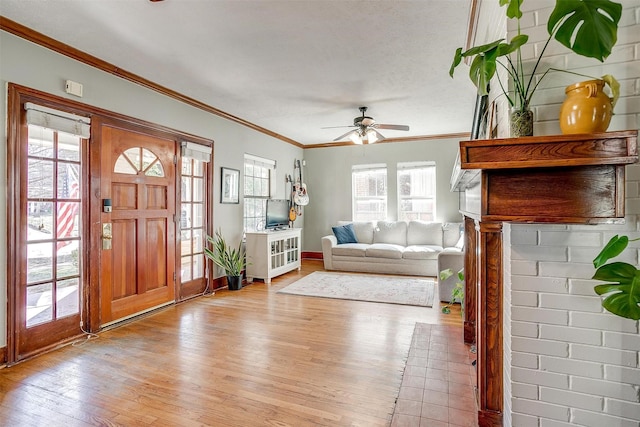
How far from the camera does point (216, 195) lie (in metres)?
4.50

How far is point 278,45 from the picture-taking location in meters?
2.69

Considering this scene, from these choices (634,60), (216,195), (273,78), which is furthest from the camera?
(216,195)

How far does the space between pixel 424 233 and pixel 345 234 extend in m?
1.44

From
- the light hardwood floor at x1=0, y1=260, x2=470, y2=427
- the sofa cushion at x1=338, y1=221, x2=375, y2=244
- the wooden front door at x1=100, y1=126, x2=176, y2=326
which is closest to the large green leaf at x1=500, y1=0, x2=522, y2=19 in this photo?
the light hardwood floor at x1=0, y1=260, x2=470, y2=427

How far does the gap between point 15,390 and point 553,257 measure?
3.11 metres

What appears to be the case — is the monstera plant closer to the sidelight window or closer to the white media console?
the sidelight window

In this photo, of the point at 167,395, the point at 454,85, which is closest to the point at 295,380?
the point at 167,395

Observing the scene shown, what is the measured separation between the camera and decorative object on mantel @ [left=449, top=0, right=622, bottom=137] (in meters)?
0.95

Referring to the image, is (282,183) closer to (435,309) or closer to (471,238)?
(435,309)

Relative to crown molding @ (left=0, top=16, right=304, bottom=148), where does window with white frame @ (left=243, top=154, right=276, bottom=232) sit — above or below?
below

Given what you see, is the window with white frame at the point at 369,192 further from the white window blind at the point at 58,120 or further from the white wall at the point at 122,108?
the white window blind at the point at 58,120

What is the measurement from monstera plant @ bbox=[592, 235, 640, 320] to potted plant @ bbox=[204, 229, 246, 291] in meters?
4.09

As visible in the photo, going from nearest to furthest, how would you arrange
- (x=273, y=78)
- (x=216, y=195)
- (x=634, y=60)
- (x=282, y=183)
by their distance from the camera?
(x=634, y=60)
(x=273, y=78)
(x=216, y=195)
(x=282, y=183)

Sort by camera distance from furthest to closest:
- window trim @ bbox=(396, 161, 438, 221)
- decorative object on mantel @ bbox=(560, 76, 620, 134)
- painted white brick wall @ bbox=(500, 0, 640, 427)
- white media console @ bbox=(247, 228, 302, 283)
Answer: window trim @ bbox=(396, 161, 438, 221) < white media console @ bbox=(247, 228, 302, 283) < painted white brick wall @ bbox=(500, 0, 640, 427) < decorative object on mantel @ bbox=(560, 76, 620, 134)
